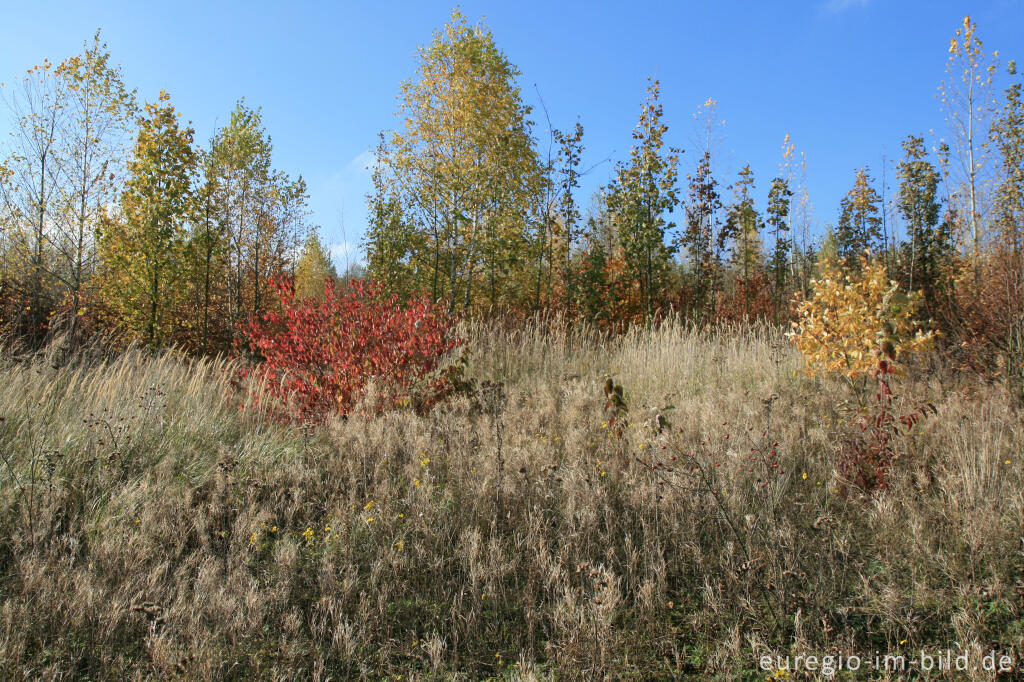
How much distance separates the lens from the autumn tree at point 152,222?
30.4 feet

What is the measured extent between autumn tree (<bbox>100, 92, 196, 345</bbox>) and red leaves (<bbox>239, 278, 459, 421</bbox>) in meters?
5.33

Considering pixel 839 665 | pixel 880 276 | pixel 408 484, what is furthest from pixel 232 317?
pixel 839 665

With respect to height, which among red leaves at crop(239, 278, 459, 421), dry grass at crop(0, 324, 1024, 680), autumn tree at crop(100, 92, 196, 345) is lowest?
dry grass at crop(0, 324, 1024, 680)

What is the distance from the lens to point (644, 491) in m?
3.30

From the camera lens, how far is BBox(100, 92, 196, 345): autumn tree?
9.27 m

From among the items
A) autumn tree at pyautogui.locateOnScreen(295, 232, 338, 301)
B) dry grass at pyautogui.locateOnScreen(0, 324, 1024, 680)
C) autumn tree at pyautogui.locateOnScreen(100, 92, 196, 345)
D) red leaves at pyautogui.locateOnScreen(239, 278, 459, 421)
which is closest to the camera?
dry grass at pyautogui.locateOnScreen(0, 324, 1024, 680)

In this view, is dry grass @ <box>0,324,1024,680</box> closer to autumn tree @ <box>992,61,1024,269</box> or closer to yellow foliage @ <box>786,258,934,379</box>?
yellow foliage @ <box>786,258,934,379</box>

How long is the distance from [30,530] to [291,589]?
1.52 metres

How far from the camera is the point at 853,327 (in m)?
4.61

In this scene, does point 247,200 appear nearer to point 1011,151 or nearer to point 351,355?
point 351,355

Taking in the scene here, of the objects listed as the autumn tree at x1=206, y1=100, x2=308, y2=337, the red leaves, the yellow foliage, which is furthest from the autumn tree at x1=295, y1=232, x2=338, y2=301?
the yellow foliage

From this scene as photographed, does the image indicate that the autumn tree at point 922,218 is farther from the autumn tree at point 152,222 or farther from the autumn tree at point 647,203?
the autumn tree at point 152,222

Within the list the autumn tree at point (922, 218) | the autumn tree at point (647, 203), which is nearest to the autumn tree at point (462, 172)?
the autumn tree at point (647, 203)

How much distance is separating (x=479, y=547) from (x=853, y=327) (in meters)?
3.63
